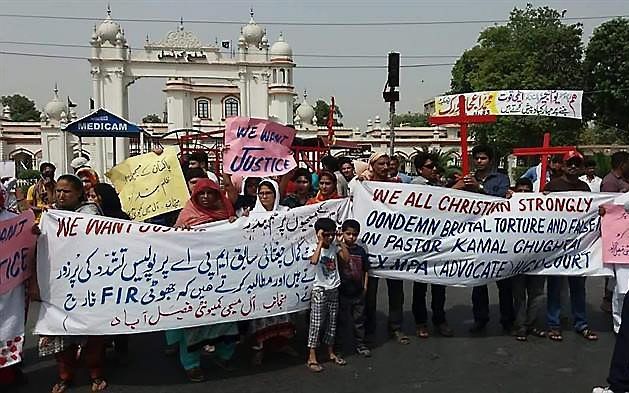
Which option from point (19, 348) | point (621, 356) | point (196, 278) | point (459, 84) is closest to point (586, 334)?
point (621, 356)

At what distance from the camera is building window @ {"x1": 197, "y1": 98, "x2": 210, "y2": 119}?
6212 centimetres

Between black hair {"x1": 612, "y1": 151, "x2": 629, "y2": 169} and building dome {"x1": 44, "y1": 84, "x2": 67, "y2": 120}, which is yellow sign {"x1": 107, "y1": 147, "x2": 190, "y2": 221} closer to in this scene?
black hair {"x1": 612, "y1": 151, "x2": 629, "y2": 169}

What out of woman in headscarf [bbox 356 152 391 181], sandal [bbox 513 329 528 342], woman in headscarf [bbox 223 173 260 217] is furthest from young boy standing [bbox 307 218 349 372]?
sandal [bbox 513 329 528 342]

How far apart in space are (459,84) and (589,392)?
134ft

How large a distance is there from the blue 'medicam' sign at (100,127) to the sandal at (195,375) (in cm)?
733

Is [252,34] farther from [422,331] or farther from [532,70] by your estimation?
[422,331]

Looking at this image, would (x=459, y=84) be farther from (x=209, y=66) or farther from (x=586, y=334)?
(x=586, y=334)

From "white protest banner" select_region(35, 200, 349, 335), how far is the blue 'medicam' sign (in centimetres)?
711

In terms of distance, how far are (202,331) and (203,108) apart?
59266 mm

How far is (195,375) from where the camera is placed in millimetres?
4797

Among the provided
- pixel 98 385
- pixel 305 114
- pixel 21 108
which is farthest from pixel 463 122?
pixel 21 108

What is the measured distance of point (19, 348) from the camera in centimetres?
441

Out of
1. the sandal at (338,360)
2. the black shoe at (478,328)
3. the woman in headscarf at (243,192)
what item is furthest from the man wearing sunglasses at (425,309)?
the woman in headscarf at (243,192)

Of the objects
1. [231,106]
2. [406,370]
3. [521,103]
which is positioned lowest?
[406,370]
